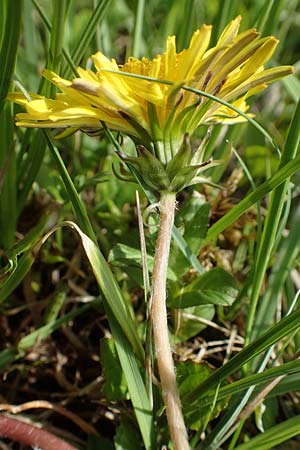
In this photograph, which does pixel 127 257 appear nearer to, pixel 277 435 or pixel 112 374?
pixel 112 374

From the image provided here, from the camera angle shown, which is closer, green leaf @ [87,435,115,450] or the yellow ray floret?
the yellow ray floret

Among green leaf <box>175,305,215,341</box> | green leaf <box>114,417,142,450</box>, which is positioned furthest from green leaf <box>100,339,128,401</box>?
green leaf <box>175,305,215,341</box>

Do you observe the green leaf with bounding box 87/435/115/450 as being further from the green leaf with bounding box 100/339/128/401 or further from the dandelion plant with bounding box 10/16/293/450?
the dandelion plant with bounding box 10/16/293/450

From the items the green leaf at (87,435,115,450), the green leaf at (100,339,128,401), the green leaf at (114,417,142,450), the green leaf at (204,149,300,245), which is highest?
the green leaf at (204,149,300,245)

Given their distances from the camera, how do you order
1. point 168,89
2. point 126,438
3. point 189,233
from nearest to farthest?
point 168,89, point 126,438, point 189,233

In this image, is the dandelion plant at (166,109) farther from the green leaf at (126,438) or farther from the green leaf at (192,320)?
the green leaf at (192,320)

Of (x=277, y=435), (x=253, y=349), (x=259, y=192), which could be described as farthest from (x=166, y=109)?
(x=277, y=435)

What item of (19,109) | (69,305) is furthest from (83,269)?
(19,109)
